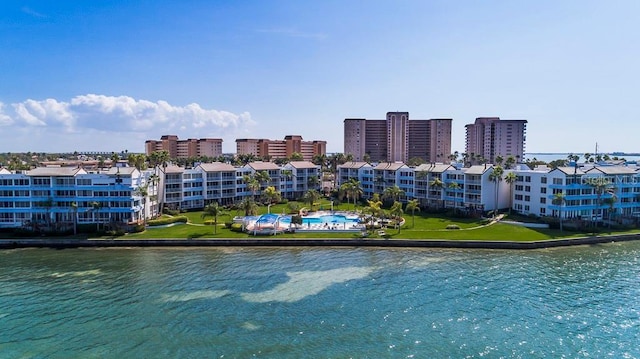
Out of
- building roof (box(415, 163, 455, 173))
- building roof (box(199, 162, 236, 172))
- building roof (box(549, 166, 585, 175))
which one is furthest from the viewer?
building roof (box(199, 162, 236, 172))

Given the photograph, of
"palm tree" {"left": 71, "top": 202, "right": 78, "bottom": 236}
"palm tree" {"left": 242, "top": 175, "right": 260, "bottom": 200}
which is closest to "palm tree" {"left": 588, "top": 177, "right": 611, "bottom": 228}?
"palm tree" {"left": 242, "top": 175, "right": 260, "bottom": 200}

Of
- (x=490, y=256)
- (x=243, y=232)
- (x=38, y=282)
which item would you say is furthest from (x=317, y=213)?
(x=38, y=282)

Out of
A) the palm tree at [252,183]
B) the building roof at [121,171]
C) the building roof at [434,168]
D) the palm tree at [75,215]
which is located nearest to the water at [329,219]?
the palm tree at [252,183]

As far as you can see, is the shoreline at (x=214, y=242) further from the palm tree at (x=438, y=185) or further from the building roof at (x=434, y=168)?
the building roof at (x=434, y=168)

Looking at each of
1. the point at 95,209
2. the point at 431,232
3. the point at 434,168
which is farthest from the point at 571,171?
the point at 95,209

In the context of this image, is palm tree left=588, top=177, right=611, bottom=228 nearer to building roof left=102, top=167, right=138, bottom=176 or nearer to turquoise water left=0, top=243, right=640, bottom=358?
turquoise water left=0, top=243, right=640, bottom=358

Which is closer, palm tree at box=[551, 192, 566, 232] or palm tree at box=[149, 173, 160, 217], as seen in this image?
palm tree at box=[551, 192, 566, 232]

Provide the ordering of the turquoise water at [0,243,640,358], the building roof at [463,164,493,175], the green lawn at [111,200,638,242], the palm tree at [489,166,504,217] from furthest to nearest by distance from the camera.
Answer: the building roof at [463,164,493,175], the palm tree at [489,166,504,217], the green lawn at [111,200,638,242], the turquoise water at [0,243,640,358]

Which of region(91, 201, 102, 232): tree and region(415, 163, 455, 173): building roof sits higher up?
region(415, 163, 455, 173): building roof

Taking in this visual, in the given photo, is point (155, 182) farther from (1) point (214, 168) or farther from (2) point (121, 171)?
(1) point (214, 168)

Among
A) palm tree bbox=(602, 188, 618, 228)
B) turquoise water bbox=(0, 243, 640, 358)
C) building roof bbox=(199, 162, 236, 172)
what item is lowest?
turquoise water bbox=(0, 243, 640, 358)
